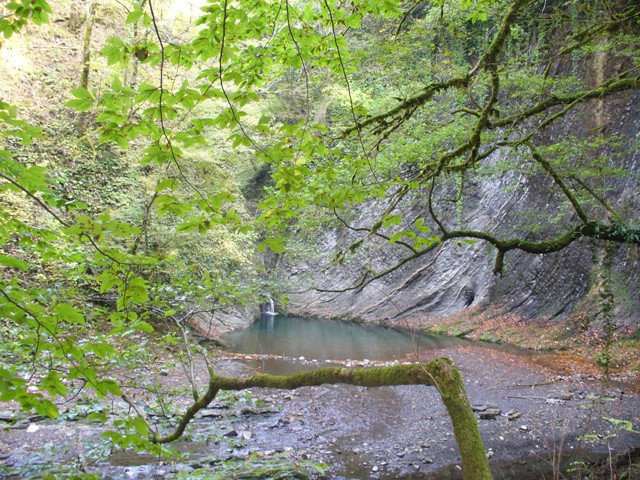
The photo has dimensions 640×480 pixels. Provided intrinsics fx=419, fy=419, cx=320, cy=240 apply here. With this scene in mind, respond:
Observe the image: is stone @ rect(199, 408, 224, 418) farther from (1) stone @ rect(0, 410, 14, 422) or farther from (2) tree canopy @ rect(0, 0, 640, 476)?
(1) stone @ rect(0, 410, 14, 422)

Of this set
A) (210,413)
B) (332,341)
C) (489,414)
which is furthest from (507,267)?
(210,413)

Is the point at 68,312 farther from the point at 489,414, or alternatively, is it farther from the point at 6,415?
the point at 489,414

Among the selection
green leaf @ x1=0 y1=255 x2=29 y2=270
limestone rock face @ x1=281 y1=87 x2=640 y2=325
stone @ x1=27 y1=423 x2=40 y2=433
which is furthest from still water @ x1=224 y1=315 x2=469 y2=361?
green leaf @ x1=0 y1=255 x2=29 y2=270

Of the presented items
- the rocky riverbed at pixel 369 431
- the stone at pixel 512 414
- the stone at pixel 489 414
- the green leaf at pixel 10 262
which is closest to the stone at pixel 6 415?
the rocky riverbed at pixel 369 431

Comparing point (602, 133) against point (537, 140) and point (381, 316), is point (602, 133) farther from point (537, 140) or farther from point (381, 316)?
point (381, 316)

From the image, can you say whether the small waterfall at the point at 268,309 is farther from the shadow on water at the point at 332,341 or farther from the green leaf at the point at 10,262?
the green leaf at the point at 10,262

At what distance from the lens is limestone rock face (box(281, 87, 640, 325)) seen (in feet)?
36.9

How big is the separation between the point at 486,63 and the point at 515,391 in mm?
6562

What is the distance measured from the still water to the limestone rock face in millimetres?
1736

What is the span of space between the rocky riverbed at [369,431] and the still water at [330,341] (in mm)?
3486

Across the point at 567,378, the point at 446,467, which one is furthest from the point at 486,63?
the point at 567,378

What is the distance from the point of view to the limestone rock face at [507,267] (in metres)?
11.2

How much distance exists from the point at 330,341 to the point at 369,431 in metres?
9.95

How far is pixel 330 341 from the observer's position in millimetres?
16500
